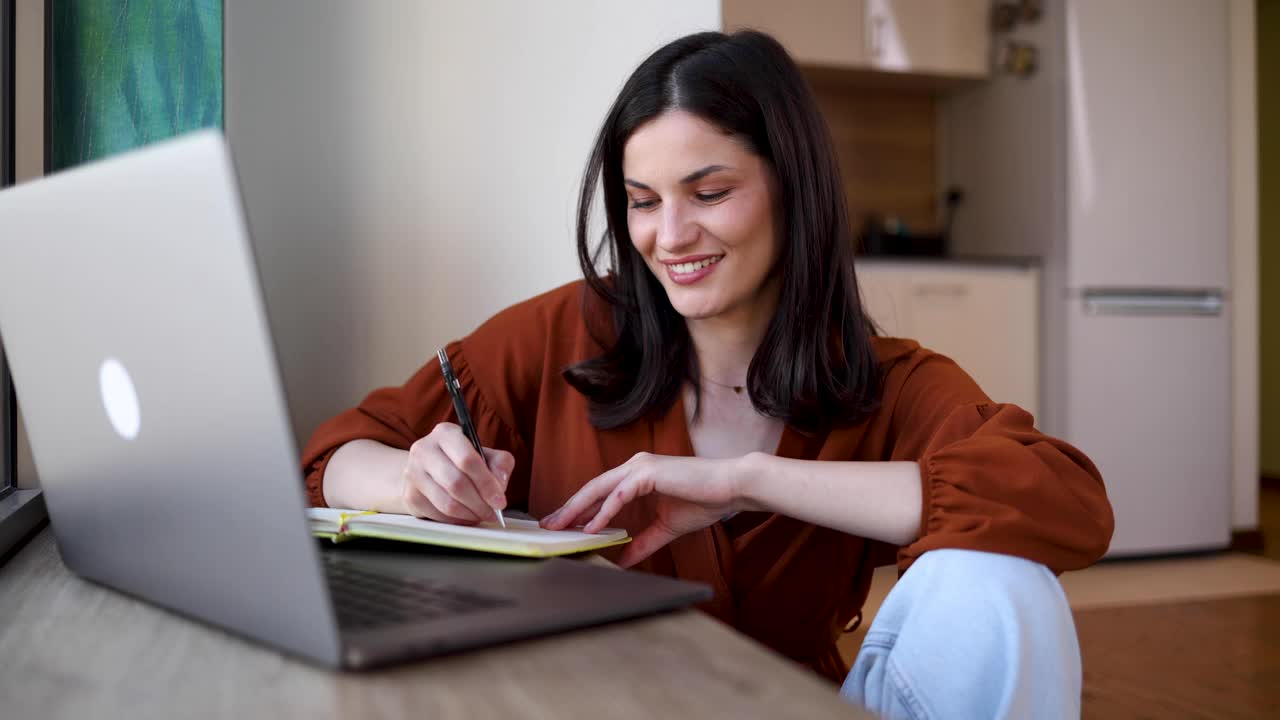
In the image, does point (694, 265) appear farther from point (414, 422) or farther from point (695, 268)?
point (414, 422)

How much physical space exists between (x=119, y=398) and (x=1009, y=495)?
0.63 metres

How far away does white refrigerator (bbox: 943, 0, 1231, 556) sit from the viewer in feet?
11.7

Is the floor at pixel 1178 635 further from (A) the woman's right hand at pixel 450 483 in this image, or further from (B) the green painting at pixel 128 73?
(B) the green painting at pixel 128 73

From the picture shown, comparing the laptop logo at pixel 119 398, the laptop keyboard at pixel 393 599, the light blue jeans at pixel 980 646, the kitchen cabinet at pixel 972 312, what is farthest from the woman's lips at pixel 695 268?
the kitchen cabinet at pixel 972 312

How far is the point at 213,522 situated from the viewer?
0.52 metres

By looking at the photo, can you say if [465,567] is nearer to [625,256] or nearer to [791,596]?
[791,596]

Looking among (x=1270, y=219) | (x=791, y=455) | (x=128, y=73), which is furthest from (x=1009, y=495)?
(x=1270, y=219)

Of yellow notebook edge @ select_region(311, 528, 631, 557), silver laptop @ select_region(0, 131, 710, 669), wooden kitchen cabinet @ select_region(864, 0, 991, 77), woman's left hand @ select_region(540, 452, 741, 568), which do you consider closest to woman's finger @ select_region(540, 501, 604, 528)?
woman's left hand @ select_region(540, 452, 741, 568)

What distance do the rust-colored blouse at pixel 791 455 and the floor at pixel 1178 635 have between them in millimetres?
518

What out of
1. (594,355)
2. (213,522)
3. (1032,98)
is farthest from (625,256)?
(1032,98)

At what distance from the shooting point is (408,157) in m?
1.65

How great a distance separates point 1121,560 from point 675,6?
2.78 m

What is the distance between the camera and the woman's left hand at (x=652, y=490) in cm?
89

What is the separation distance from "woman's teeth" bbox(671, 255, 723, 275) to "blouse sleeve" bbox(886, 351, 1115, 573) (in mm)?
348
